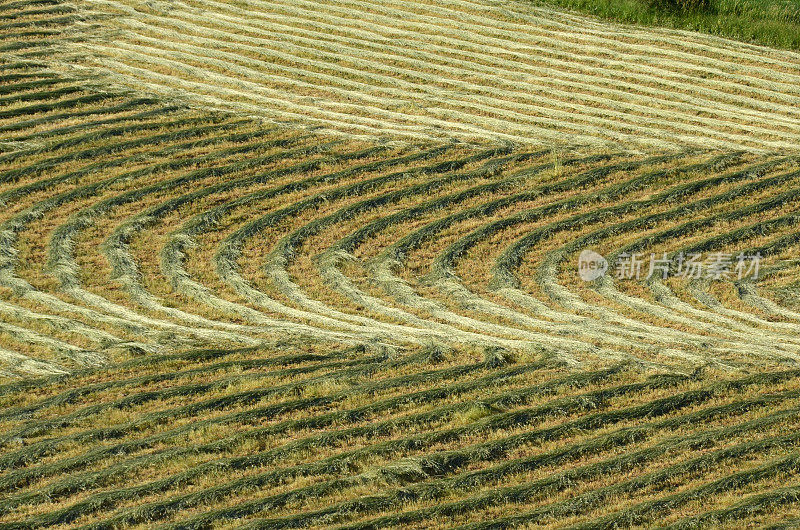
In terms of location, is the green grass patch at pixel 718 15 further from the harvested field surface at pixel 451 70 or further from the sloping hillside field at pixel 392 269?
the sloping hillside field at pixel 392 269

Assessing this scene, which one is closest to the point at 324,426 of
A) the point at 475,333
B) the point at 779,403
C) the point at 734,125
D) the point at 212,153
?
the point at 475,333

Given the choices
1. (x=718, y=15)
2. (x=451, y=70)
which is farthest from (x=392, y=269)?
(x=718, y=15)

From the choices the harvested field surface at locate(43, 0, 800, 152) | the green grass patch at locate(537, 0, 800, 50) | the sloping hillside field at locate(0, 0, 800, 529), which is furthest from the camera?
the green grass patch at locate(537, 0, 800, 50)

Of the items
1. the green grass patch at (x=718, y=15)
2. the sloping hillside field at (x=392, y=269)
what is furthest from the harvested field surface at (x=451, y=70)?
the green grass patch at (x=718, y=15)

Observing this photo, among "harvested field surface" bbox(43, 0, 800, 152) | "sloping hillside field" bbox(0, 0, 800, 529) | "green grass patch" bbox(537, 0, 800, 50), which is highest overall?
"green grass patch" bbox(537, 0, 800, 50)

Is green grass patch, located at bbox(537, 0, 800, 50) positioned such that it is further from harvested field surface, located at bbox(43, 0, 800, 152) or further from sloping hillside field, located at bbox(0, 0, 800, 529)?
sloping hillside field, located at bbox(0, 0, 800, 529)

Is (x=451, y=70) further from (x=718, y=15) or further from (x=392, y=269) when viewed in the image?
(x=392, y=269)

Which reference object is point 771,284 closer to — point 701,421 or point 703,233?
point 703,233

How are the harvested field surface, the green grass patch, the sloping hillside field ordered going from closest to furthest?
the sloping hillside field, the harvested field surface, the green grass patch

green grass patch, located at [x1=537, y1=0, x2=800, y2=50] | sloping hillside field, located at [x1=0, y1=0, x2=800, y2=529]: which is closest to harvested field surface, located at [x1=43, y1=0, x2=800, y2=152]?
sloping hillside field, located at [x1=0, y1=0, x2=800, y2=529]

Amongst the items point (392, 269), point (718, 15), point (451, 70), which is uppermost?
point (718, 15)
